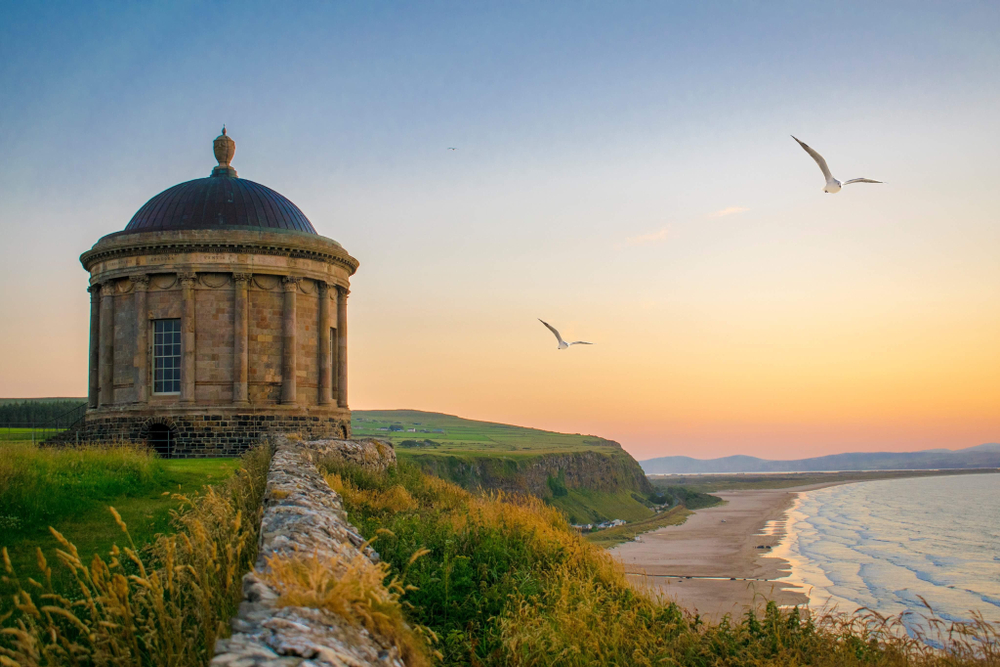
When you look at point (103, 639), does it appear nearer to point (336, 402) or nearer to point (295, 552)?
point (295, 552)

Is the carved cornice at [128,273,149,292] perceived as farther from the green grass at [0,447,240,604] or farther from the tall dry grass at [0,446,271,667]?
the tall dry grass at [0,446,271,667]

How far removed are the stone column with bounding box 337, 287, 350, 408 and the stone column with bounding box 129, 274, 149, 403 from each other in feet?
23.0

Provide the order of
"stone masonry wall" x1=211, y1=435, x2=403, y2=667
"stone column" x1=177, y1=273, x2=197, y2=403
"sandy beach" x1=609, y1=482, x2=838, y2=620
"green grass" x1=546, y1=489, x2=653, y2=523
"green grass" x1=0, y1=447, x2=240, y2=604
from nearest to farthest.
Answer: "stone masonry wall" x1=211, y1=435, x2=403, y2=667 → "green grass" x1=0, y1=447, x2=240, y2=604 → "stone column" x1=177, y1=273, x2=197, y2=403 → "sandy beach" x1=609, y1=482, x2=838, y2=620 → "green grass" x1=546, y1=489, x2=653, y2=523

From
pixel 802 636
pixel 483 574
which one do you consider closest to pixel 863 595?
pixel 802 636

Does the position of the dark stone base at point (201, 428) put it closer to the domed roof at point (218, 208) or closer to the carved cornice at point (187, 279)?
the carved cornice at point (187, 279)

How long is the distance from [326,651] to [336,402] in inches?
1088

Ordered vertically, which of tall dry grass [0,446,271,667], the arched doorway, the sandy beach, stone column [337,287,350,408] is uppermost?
stone column [337,287,350,408]

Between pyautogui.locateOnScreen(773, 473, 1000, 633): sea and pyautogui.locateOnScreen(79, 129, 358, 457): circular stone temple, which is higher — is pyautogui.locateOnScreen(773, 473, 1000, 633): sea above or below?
below

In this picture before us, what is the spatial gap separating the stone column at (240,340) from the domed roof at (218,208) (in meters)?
2.28

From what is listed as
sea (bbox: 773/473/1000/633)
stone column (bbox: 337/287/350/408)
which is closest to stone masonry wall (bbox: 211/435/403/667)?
sea (bbox: 773/473/1000/633)

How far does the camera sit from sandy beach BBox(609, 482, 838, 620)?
31.1 m

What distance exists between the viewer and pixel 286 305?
28.9m

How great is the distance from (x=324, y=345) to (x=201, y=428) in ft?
17.7

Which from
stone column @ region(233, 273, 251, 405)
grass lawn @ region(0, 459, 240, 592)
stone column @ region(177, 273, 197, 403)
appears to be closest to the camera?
grass lawn @ region(0, 459, 240, 592)
